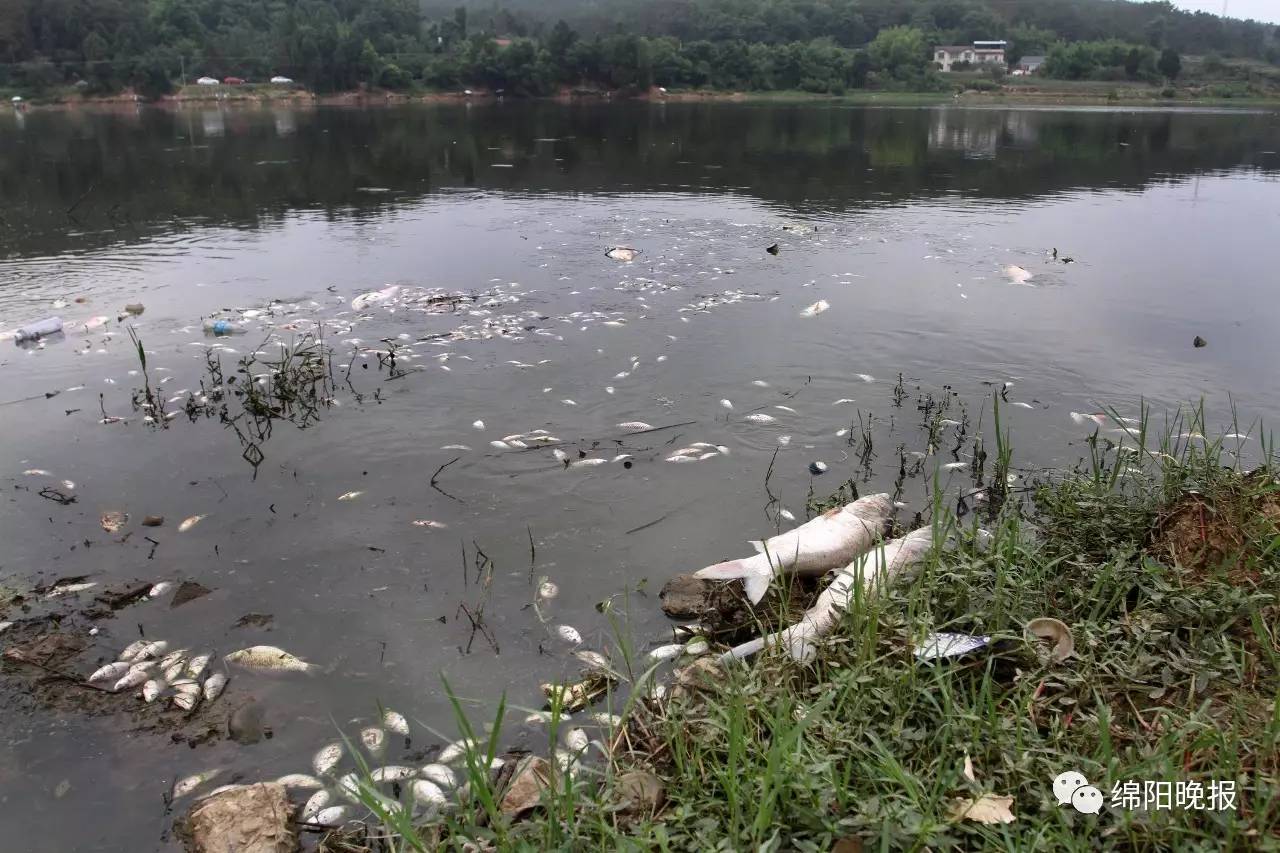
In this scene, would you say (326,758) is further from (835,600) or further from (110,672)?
(835,600)

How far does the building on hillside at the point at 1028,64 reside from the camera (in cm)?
11006

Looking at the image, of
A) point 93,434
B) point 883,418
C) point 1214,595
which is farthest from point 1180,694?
point 93,434

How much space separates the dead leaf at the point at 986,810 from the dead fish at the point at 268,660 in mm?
3219

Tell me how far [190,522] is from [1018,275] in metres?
11.2

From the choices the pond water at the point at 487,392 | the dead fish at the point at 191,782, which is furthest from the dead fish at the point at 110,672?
the dead fish at the point at 191,782

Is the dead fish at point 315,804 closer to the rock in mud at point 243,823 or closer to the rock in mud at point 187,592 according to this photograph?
the rock in mud at point 243,823

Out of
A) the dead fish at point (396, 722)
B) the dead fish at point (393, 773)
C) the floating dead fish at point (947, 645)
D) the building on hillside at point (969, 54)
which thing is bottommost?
the dead fish at point (393, 773)

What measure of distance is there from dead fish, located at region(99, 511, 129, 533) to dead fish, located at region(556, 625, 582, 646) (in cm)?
322

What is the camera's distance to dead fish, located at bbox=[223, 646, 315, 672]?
4.43 metres

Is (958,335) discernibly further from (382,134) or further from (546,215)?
(382,134)

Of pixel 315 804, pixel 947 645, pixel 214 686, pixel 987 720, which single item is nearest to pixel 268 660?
pixel 214 686

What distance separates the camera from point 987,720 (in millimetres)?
3305

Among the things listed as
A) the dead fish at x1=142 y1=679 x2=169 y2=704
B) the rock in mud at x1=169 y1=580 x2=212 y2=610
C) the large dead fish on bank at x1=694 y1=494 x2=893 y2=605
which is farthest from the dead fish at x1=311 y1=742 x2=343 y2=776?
the large dead fish on bank at x1=694 y1=494 x2=893 y2=605

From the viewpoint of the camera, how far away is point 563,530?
→ 575cm
